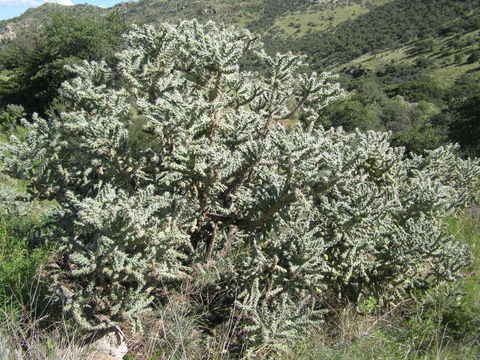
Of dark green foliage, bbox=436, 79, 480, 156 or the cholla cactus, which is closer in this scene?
the cholla cactus

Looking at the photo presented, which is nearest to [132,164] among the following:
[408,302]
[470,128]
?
[408,302]

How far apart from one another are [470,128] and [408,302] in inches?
765

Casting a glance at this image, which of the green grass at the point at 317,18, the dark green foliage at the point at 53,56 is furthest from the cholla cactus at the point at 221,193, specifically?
the green grass at the point at 317,18

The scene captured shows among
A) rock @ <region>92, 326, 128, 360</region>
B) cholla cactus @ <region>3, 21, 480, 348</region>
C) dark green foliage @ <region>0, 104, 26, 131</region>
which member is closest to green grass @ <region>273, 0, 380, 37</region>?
dark green foliage @ <region>0, 104, 26, 131</region>

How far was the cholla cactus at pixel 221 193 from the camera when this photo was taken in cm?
218

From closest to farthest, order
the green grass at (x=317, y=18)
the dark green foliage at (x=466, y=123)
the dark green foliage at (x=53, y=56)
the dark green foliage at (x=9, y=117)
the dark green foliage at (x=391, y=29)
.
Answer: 1. the dark green foliage at (x=9, y=117)
2. the dark green foliage at (x=466, y=123)
3. the dark green foliage at (x=53, y=56)
4. the dark green foliage at (x=391, y=29)
5. the green grass at (x=317, y=18)

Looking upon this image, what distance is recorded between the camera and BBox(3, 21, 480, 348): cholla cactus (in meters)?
2.18

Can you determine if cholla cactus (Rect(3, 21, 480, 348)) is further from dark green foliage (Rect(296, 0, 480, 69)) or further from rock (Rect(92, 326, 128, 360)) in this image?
dark green foliage (Rect(296, 0, 480, 69))

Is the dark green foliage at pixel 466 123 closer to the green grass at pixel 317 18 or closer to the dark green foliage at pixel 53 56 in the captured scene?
the dark green foliage at pixel 53 56

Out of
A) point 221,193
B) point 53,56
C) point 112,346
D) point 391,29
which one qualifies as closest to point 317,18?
point 391,29

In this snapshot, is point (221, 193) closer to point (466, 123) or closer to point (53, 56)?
point (466, 123)

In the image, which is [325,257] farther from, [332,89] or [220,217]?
[332,89]

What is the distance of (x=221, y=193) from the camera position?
109 inches

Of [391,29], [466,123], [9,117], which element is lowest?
[466,123]
